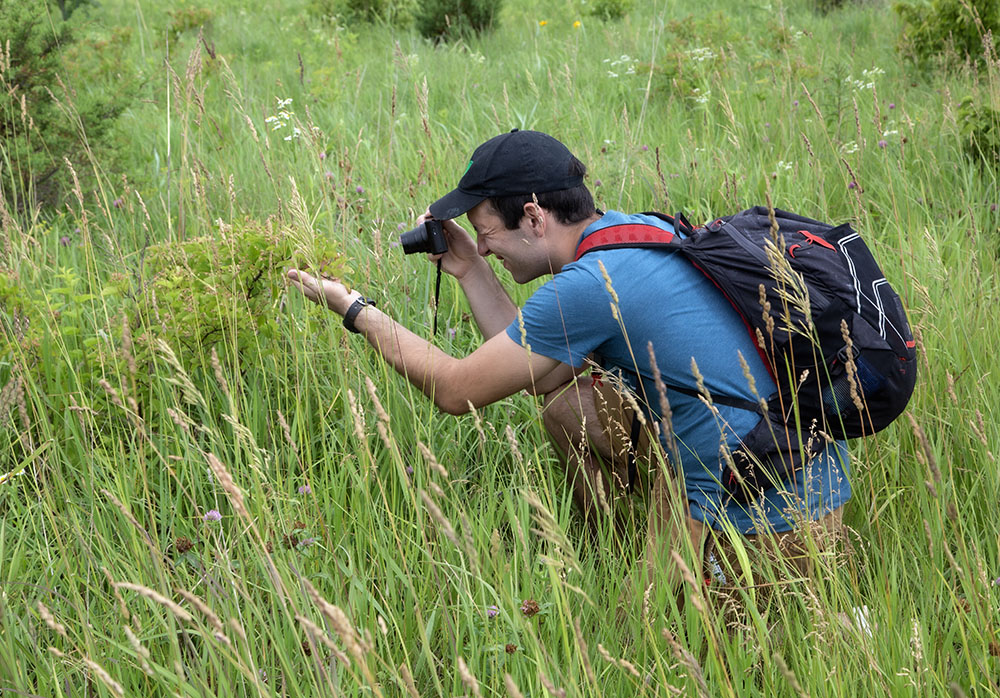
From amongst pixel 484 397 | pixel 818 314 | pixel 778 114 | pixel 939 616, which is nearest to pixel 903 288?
pixel 818 314

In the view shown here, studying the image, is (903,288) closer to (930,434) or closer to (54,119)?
(930,434)

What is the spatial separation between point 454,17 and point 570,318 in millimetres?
6446

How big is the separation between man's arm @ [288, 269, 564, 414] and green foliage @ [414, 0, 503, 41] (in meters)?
6.01

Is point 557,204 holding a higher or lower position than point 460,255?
higher

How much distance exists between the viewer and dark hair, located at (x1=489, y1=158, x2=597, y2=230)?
251 cm

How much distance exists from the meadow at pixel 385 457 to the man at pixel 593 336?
0.47ft

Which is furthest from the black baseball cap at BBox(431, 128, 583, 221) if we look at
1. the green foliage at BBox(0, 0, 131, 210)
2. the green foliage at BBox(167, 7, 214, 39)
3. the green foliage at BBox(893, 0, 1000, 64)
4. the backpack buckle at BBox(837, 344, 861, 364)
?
the green foliage at BBox(167, 7, 214, 39)

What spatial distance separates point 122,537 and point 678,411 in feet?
4.64

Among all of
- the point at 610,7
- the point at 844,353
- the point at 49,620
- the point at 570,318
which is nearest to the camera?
the point at 49,620

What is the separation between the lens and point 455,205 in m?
2.57

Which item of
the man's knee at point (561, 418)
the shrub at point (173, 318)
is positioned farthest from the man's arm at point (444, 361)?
the man's knee at point (561, 418)

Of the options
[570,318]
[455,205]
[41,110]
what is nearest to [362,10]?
[41,110]

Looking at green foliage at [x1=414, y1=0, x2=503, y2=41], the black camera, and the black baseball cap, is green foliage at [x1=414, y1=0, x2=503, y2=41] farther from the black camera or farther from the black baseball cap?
the black baseball cap

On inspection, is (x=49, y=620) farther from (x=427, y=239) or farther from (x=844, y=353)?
(x=427, y=239)
